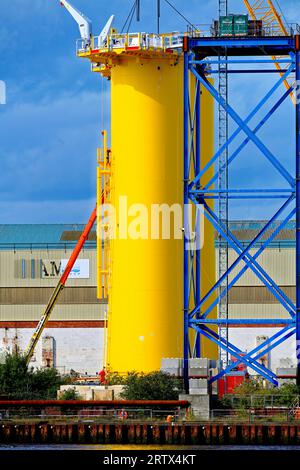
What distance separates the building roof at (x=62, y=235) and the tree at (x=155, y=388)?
30.0m

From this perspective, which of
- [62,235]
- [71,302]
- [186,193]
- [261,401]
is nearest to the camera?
[261,401]

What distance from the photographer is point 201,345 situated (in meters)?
100

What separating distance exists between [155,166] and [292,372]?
1340cm

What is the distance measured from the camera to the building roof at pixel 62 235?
12200 cm

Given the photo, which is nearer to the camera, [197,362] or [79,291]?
[197,362]

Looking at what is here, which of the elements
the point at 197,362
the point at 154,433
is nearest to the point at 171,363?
the point at 197,362

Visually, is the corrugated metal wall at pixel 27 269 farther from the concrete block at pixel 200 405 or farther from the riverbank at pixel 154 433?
the riverbank at pixel 154 433

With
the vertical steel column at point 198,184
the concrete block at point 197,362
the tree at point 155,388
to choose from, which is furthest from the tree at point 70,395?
the concrete block at point 197,362

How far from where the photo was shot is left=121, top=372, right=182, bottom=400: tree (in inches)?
3506

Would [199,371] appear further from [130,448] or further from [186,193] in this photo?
[186,193]

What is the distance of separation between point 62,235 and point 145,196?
28.5 m

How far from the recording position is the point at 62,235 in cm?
12556

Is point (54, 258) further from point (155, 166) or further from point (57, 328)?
point (155, 166)
